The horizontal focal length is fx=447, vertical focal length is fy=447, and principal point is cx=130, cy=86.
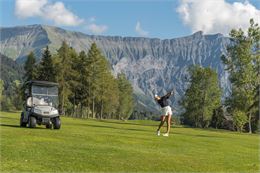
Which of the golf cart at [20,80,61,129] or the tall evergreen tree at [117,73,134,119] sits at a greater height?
the tall evergreen tree at [117,73,134,119]

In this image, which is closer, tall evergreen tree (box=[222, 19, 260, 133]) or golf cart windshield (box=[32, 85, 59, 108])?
golf cart windshield (box=[32, 85, 59, 108])

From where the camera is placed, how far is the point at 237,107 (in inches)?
3199

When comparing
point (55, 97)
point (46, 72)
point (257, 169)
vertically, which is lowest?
point (257, 169)

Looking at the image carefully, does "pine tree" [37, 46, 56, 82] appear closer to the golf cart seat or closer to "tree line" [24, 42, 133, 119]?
"tree line" [24, 42, 133, 119]

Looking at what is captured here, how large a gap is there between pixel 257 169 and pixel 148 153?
4174 mm

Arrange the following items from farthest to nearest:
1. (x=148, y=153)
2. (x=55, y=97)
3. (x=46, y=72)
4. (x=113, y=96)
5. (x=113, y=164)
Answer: (x=113, y=96)
(x=46, y=72)
(x=55, y=97)
(x=148, y=153)
(x=113, y=164)

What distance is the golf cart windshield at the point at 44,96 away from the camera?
29584 millimetres

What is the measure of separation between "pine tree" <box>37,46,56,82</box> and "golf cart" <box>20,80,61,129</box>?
200 feet

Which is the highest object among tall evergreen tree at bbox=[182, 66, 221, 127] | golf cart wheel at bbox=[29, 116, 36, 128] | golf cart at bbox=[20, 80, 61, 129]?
tall evergreen tree at bbox=[182, 66, 221, 127]

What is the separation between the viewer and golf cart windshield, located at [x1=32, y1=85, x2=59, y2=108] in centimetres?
2958

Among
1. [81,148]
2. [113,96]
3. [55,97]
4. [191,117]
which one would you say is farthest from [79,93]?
[81,148]

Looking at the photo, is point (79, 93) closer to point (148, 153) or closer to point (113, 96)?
point (113, 96)

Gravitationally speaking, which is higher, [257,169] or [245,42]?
[245,42]

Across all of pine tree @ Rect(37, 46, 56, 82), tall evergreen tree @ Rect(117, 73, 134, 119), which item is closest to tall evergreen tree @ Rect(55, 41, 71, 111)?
pine tree @ Rect(37, 46, 56, 82)
